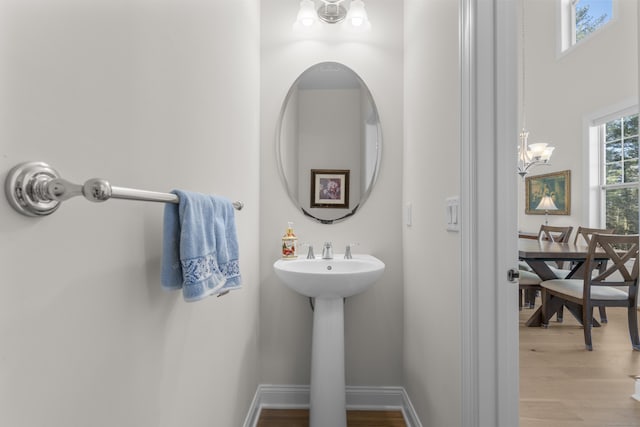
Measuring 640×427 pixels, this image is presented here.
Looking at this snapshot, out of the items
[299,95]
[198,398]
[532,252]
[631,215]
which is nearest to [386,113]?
[299,95]

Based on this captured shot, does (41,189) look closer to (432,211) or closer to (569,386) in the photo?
(432,211)

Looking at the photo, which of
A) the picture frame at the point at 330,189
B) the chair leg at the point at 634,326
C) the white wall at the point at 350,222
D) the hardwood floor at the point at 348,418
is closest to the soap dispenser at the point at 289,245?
the white wall at the point at 350,222

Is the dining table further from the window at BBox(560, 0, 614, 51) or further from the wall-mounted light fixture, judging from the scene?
the window at BBox(560, 0, 614, 51)

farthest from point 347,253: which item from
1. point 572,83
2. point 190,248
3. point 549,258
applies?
point 572,83

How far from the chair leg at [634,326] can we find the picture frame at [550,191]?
2418 mm

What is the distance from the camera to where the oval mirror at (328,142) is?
1972mm

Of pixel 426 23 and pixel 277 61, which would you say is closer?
pixel 426 23

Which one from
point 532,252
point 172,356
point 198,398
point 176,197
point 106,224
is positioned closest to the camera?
point 106,224

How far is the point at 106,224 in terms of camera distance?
2.02 ft

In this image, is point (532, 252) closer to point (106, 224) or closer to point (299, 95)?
point (299, 95)

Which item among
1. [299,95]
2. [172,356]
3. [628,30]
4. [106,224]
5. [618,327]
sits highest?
[628,30]

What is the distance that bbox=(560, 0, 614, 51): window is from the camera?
14.0ft

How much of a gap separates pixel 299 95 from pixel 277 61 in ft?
0.73

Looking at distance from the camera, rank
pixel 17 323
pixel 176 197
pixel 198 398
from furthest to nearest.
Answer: pixel 198 398
pixel 176 197
pixel 17 323
